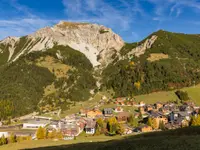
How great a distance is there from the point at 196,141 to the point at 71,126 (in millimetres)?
94458

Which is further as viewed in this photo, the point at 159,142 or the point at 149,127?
the point at 149,127

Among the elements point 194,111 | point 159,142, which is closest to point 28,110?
point 194,111

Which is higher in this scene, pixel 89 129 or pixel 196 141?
pixel 196 141

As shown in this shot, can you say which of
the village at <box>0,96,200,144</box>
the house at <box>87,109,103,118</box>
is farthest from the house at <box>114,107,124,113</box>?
the house at <box>87,109,103,118</box>

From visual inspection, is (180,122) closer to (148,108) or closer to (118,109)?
(148,108)

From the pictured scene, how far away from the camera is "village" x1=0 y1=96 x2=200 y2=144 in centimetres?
12144

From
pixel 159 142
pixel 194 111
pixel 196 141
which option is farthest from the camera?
pixel 194 111

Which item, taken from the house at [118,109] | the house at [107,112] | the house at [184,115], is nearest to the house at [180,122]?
the house at [184,115]

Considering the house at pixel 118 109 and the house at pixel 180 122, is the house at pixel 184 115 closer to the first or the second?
the house at pixel 180 122

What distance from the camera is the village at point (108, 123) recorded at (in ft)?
398

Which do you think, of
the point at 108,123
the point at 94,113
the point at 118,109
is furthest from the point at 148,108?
the point at 108,123

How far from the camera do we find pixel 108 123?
13125 centimetres

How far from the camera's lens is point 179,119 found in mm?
141375

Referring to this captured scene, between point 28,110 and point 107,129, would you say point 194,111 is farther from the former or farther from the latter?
point 28,110
